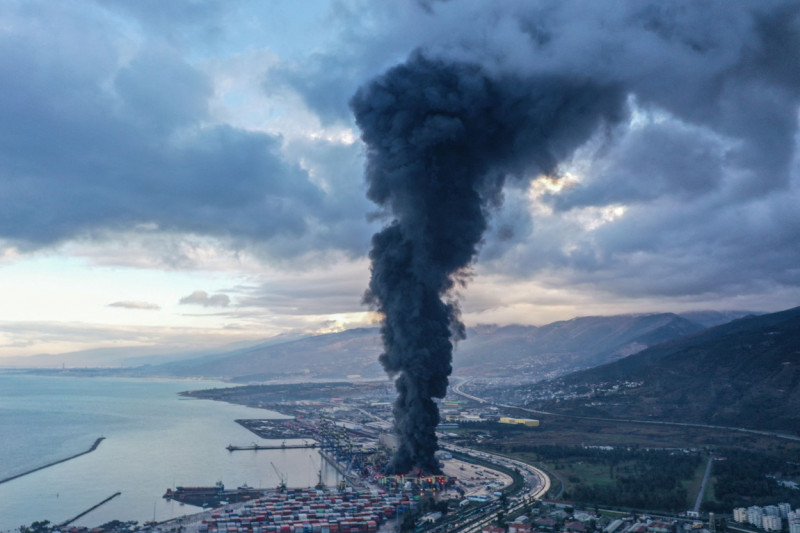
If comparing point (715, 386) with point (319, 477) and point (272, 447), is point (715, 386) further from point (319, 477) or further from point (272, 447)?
point (319, 477)

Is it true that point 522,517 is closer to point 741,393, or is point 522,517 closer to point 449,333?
point 449,333

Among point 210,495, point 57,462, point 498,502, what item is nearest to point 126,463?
point 57,462

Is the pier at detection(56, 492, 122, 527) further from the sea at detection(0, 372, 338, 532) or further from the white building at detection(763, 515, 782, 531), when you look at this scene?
the white building at detection(763, 515, 782, 531)

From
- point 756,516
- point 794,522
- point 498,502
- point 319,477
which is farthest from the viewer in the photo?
point 319,477

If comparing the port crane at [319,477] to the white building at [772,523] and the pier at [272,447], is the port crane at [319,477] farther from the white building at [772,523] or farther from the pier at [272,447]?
the white building at [772,523]

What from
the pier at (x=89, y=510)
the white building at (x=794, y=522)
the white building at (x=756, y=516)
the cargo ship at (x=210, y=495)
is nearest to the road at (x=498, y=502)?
the white building at (x=756, y=516)

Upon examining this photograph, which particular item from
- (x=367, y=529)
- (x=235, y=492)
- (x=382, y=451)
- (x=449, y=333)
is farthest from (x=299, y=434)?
(x=367, y=529)

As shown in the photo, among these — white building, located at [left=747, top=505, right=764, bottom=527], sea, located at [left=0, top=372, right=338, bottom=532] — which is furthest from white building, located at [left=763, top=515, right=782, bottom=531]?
sea, located at [left=0, top=372, right=338, bottom=532]
